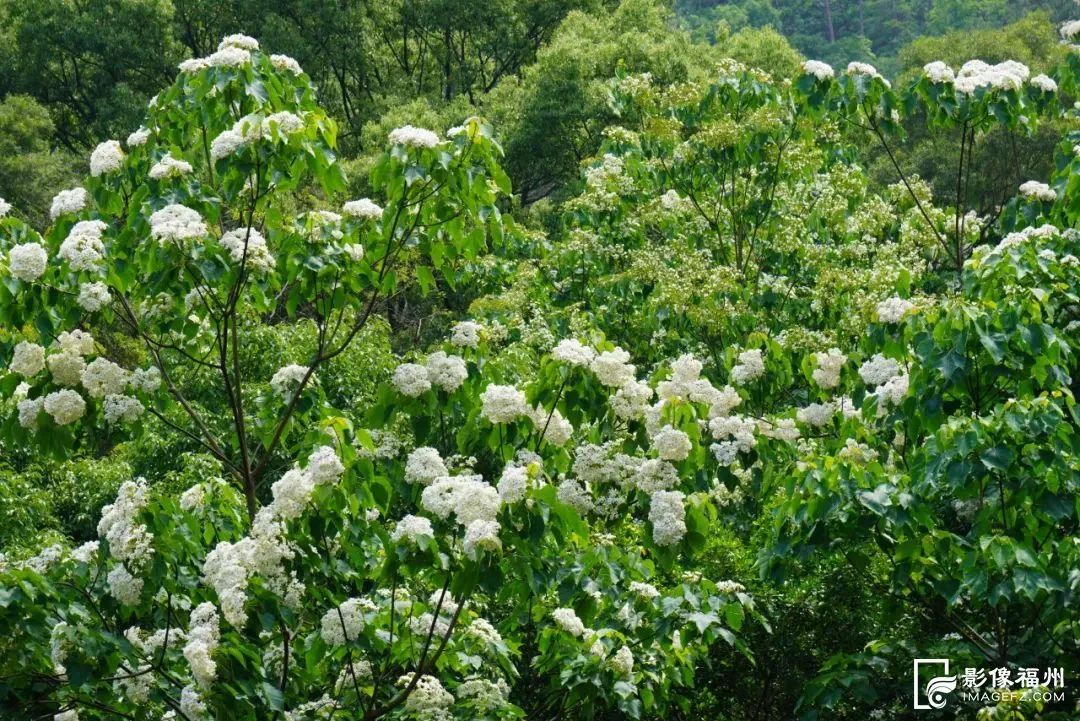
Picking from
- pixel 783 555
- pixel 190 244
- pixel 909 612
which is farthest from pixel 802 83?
pixel 190 244

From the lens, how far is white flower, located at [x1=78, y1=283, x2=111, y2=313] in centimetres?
631

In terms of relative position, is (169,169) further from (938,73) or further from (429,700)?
(938,73)

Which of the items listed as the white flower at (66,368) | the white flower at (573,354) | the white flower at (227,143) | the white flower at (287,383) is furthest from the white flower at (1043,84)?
the white flower at (66,368)

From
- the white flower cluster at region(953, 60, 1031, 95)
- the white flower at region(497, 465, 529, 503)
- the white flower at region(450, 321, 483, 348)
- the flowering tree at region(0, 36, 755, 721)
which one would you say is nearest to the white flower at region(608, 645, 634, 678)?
the flowering tree at region(0, 36, 755, 721)

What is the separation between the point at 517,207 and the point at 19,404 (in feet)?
73.8

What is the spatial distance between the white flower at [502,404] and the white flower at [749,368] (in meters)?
2.24

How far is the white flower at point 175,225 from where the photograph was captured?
591 centimetres

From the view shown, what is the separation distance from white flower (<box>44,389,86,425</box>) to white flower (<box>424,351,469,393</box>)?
1.54 m

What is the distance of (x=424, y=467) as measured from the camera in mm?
6113

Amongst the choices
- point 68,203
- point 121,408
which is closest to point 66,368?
point 121,408

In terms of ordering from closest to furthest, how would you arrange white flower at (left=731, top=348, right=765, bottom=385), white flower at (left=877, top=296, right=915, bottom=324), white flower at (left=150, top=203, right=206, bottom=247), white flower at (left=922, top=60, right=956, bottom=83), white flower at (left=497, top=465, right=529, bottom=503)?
1. white flower at (left=497, top=465, right=529, bottom=503)
2. white flower at (left=150, top=203, right=206, bottom=247)
3. white flower at (left=877, top=296, right=915, bottom=324)
4. white flower at (left=731, top=348, right=765, bottom=385)
5. white flower at (left=922, top=60, right=956, bottom=83)

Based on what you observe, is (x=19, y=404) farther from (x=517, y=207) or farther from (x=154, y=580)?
(x=517, y=207)

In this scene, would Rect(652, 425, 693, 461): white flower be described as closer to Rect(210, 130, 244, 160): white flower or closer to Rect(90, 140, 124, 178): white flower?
Rect(210, 130, 244, 160): white flower

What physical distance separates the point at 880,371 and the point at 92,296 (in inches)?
152
